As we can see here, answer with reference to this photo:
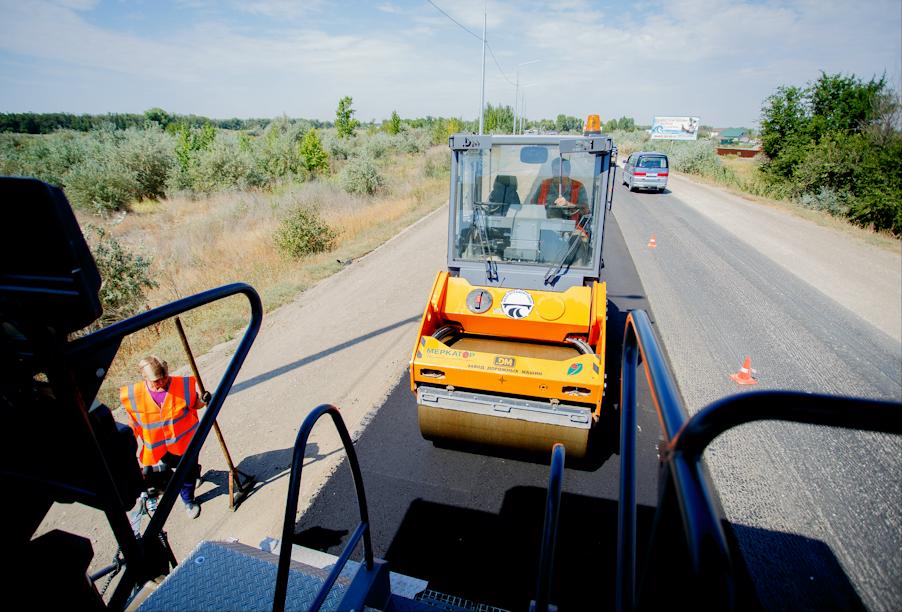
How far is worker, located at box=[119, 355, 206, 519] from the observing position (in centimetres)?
349

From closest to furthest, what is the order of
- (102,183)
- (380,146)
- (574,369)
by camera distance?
1. (574,369)
2. (102,183)
3. (380,146)

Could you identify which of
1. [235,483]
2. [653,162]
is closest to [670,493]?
[235,483]

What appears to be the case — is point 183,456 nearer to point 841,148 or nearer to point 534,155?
point 534,155

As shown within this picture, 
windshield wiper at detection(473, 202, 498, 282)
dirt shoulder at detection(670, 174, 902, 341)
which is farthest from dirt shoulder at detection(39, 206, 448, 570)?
dirt shoulder at detection(670, 174, 902, 341)

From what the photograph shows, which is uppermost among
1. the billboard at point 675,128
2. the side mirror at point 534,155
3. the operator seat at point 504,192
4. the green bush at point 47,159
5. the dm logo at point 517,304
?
the billboard at point 675,128

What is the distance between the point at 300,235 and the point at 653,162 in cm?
1832

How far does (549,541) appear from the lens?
1700mm

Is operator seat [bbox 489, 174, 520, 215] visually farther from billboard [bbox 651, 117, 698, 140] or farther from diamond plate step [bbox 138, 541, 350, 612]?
billboard [bbox 651, 117, 698, 140]

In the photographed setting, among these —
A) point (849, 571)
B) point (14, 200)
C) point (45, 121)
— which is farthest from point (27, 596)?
point (45, 121)

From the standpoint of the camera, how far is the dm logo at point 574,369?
3.73 metres

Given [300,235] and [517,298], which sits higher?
[517,298]

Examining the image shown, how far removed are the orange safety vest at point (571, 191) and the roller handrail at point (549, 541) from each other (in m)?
3.40

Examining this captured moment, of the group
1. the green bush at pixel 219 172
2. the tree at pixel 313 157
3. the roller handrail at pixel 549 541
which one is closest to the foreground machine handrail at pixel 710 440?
the roller handrail at pixel 549 541

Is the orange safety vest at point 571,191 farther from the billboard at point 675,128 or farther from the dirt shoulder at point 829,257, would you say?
the billboard at point 675,128
